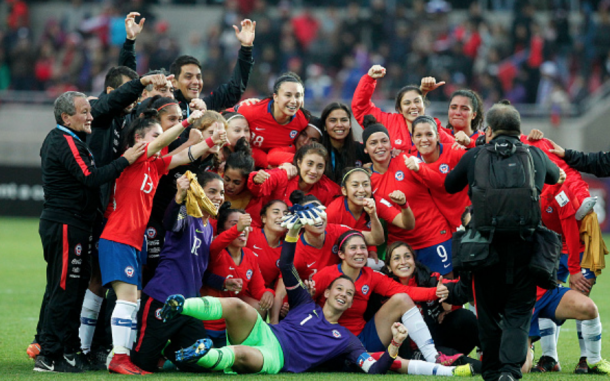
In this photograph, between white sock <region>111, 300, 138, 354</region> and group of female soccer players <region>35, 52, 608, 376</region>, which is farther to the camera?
group of female soccer players <region>35, 52, 608, 376</region>

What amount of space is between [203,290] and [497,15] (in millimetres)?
16219

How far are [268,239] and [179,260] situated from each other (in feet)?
A: 3.47

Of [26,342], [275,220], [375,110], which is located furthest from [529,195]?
[26,342]

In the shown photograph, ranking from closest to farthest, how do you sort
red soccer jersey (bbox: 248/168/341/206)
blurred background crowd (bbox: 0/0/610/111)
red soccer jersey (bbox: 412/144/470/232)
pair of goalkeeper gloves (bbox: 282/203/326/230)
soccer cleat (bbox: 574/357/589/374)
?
pair of goalkeeper gloves (bbox: 282/203/326/230) < soccer cleat (bbox: 574/357/589/374) < red soccer jersey (bbox: 412/144/470/232) < red soccer jersey (bbox: 248/168/341/206) < blurred background crowd (bbox: 0/0/610/111)

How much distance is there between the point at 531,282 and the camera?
542 cm

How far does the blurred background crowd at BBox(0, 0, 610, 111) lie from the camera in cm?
1895

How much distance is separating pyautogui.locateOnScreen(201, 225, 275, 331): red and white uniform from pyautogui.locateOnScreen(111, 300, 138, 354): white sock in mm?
750

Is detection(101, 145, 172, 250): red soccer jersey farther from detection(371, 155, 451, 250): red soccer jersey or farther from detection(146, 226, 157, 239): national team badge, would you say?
detection(371, 155, 451, 250): red soccer jersey

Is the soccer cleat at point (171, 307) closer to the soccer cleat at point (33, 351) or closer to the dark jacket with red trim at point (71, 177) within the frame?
the dark jacket with red trim at point (71, 177)

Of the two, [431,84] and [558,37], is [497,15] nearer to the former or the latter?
[558,37]

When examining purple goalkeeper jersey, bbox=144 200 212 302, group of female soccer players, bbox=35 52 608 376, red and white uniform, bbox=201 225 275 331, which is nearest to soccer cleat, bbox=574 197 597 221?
group of female soccer players, bbox=35 52 608 376

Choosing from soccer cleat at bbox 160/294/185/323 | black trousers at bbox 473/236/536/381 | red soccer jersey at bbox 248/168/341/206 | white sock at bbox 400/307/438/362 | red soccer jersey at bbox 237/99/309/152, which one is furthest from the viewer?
red soccer jersey at bbox 237/99/309/152

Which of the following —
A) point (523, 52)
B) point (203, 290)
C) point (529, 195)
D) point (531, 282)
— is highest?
point (523, 52)

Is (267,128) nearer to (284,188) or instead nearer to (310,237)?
(284,188)
